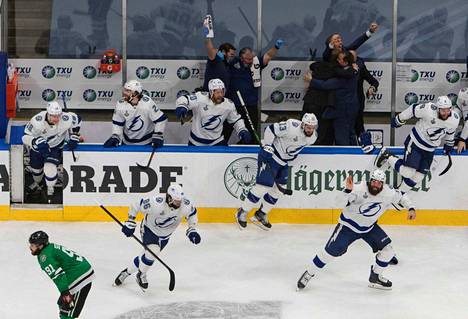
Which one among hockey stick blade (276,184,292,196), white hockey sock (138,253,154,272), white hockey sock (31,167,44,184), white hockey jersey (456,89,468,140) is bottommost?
white hockey sock (138,253,154,272)

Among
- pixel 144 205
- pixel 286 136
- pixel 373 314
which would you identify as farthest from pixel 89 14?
pixel 373 314

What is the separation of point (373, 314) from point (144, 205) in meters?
2.20

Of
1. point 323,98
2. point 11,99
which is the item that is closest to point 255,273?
point 323,98

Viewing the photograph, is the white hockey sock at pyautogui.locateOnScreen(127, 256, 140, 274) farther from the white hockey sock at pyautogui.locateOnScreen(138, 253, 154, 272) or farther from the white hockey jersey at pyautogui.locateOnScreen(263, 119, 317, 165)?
the white hockey jersey at pyautogui.locateOnScreen(263, 119, 317, 165)

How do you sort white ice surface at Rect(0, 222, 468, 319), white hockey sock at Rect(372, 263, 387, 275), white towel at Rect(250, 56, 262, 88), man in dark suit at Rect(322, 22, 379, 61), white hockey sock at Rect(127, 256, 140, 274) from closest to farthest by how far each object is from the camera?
white ice surface at Rect(0, 222, 468, 319) < white hockey sock at Rect(127, 256, 140, 274) < white hockey sock at Rect(372, 263, 387, 275) < man in dark suit at Rect(322, 22, 379, 61) < white towel at Rect(250, 56, 262, 88)

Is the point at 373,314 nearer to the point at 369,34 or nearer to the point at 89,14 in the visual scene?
the point at 369,34

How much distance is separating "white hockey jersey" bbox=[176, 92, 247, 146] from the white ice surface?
1.05 metres

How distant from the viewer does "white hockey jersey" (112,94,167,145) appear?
12.7 metres

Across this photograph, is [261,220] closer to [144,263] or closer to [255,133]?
[255,133]

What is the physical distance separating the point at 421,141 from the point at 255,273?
2.59 meters

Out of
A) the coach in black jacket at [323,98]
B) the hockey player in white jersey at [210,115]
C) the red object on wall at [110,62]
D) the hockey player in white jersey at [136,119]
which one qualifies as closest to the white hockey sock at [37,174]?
the hockey player in white jersey at [136,119]

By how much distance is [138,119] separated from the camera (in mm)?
12750

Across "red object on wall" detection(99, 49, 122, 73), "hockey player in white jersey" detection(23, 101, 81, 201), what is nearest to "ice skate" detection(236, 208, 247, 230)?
"hockey player in white jersey" detection(23, 101, 81, 201)

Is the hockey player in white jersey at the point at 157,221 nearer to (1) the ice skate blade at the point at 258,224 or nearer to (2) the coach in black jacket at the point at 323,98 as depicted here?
(1) the ice skate blade at the point at 258,224
